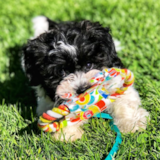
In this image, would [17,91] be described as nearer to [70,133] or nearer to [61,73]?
[61,73]

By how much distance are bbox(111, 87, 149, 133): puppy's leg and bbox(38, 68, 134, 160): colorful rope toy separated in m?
0.11

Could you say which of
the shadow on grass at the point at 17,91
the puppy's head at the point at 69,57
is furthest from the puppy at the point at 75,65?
the shadow on grass at the point at 17,91

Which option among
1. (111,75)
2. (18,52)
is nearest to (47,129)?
(111,75)

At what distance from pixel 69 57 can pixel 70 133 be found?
0.82 m

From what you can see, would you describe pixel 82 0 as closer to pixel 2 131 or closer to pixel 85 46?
pixel 85 46

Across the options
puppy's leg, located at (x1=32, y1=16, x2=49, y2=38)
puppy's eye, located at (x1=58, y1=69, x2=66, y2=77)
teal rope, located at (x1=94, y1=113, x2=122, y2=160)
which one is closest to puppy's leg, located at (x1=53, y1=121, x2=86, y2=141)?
teal rope, located at (x1=94, y1=113, x2=122, y2=160)

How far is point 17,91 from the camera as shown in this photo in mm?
→ 4301

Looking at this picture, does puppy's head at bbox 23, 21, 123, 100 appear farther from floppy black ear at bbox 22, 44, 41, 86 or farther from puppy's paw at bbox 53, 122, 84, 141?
puppy's paw at bbox 53, 122, 84, 141

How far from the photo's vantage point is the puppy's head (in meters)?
2.94

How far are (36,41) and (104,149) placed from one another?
5.00ft

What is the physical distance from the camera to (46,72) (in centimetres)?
314

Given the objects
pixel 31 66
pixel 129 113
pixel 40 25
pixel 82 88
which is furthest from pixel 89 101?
pixel 40 25

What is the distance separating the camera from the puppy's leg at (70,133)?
2867 millimetres

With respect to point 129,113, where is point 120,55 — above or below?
above
